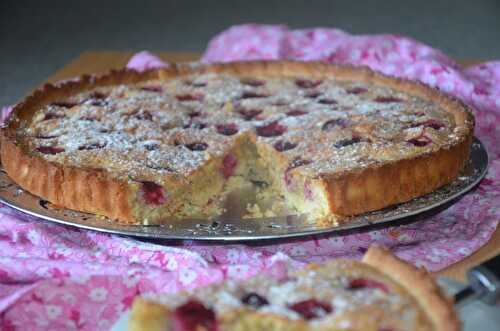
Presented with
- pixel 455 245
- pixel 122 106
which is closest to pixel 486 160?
pixel 455 245

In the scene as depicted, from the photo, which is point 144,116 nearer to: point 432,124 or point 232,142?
point 232,142

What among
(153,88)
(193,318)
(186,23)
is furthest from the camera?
(186,23)

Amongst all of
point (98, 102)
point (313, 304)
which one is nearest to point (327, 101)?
point (98, 102)

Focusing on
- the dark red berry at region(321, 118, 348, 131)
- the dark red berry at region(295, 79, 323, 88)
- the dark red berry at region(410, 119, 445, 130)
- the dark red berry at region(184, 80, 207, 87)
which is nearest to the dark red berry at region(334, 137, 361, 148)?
the dark red berry at region(321, 118, 348, 131)

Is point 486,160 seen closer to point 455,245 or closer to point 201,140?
point 455,245

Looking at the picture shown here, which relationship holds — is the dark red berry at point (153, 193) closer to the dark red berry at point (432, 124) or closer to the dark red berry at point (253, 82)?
the dark red berry at point (432, 124)

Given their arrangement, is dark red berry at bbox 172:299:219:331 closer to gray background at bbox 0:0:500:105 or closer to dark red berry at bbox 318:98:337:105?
dark red berry at bbox 318:98:337:105

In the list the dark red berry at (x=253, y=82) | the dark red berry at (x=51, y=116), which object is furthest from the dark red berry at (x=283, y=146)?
the dark red berry at (x=51, y=116)
